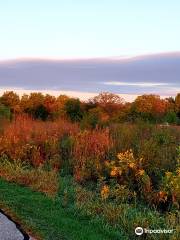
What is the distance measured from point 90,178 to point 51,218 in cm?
448

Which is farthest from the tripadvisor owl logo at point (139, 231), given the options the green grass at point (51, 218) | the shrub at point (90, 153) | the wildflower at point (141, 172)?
the shrub at point (90, 153)

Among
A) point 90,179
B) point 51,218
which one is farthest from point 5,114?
point 51,218

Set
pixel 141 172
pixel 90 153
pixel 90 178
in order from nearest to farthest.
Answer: pixel 141 172
pixel 90 178
pixel 90 153

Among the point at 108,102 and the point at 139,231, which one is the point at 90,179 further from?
the point at 108,102

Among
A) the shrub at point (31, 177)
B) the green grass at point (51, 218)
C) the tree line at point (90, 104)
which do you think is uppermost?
the green grass at point (51, 218)

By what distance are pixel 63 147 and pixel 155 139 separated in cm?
321

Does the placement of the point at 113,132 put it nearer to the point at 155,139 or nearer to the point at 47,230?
the point at 155,139

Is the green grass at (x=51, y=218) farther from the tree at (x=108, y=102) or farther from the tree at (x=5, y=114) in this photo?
the tree at (x=108, y=102)

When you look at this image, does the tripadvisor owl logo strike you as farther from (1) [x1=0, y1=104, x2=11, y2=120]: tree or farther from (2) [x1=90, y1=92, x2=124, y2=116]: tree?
(2) [x1=90, y1=92, x2=124, y2=116]: tree

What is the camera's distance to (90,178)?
14.8 metres

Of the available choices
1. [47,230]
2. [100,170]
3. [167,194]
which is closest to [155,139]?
[100,170]

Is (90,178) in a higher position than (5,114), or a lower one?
lower

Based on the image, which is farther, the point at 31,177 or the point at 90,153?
the point at 90,153

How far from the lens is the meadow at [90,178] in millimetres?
10125
